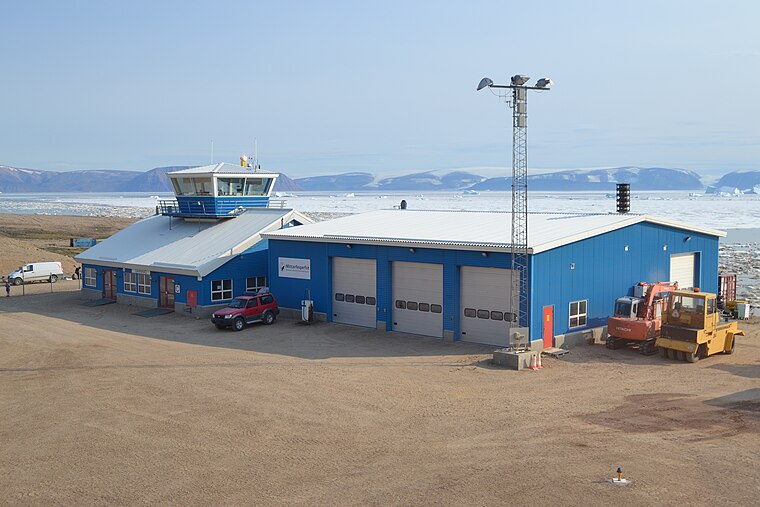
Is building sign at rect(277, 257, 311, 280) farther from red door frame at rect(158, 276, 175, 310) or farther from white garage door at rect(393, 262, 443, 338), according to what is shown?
red door frame at rect(158, 276, 175, 310)

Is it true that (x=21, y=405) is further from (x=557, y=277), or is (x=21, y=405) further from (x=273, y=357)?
(x=557, y=277)

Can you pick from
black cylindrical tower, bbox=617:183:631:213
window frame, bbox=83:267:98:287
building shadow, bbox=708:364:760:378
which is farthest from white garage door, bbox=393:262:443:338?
window frame, bbox=83:267:98:287

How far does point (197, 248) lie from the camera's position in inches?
1732

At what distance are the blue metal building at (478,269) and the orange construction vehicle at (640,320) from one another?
1.50 metres

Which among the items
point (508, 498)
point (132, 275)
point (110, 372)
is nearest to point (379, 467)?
point (508, 498)

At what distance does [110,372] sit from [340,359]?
26.7 ft

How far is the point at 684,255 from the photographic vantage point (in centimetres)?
3781

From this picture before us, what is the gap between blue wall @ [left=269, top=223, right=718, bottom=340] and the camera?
101ft

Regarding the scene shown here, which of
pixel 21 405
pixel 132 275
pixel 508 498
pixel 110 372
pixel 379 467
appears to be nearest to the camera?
pixel 508 498

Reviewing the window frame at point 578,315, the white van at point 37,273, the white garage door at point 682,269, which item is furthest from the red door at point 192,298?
the white garage door at point 682,269

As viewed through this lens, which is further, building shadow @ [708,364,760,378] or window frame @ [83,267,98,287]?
window frame @ [83,267,98,287]

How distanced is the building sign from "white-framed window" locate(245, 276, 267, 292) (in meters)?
3.49

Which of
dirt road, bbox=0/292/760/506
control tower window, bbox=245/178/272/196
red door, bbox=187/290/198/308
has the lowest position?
dirt road, bbox=0/292/760/506

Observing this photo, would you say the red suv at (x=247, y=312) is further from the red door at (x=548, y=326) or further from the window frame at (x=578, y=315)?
the window frame at (x=578, y=315)
